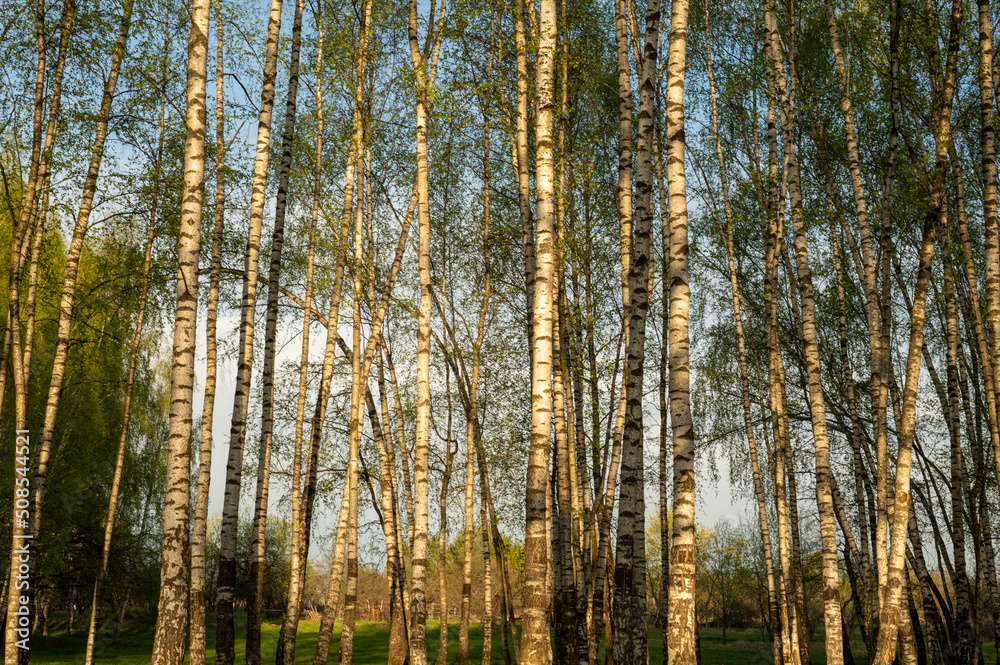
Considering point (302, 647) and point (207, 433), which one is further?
point (302, 647)

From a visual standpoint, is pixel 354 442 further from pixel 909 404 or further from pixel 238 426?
pixel 909 404

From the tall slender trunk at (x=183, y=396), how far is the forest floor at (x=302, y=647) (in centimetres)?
1640

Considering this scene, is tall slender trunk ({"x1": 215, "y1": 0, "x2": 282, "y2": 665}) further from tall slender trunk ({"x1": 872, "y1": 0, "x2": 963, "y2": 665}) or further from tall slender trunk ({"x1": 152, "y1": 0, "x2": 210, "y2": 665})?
tall slender trunk ({"x1": 872, "y1": 0, "x2": 963, "y2": 665})

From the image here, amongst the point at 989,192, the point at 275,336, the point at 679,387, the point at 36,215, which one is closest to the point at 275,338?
the point at 275,336

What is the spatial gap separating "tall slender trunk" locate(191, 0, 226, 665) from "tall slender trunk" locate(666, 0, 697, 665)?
15.6 ft

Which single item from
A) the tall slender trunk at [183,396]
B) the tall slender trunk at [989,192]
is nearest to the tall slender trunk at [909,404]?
the tall slender trunk at [989,192]

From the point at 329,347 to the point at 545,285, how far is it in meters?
6.29

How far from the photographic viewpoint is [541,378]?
5887 millimetres

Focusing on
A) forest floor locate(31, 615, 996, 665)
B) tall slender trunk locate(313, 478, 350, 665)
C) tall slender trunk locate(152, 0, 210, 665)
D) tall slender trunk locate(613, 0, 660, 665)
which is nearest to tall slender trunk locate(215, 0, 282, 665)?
tall slender trunk locate(152, 0, 210, 665)

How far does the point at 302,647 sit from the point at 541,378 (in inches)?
1064

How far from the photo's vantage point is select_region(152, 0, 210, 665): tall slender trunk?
17.0ft

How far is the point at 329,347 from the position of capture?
11.4m

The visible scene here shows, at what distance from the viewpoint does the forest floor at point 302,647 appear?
70.2ft

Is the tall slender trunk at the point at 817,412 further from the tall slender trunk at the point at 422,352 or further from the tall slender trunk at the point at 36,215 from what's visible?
the tall slender trunk at the point at 36,215
